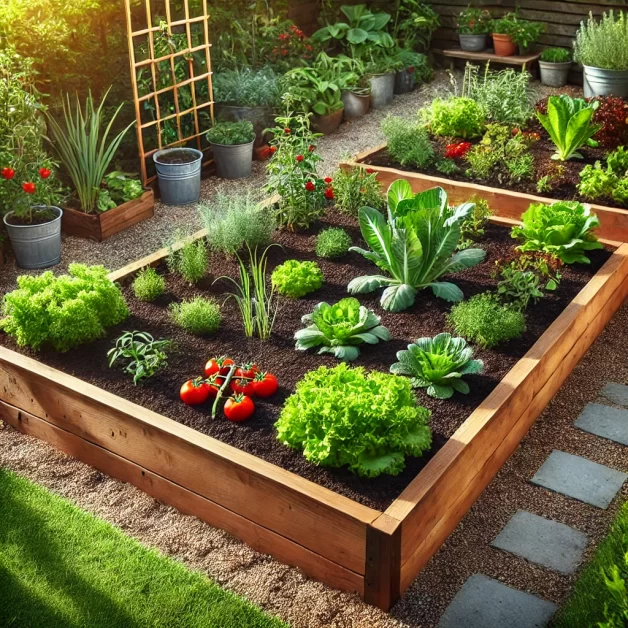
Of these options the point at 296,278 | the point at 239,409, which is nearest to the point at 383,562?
the point at 239,409

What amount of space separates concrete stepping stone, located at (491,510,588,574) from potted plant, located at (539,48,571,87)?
23.7ft

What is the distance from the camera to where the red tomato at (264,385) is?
3801mm

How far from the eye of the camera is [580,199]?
577 cm

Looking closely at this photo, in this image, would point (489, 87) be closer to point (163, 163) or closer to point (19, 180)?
point (163, 163)

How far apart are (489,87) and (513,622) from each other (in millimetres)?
5249

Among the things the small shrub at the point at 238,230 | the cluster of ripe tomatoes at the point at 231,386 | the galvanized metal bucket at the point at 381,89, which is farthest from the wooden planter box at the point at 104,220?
the galvanized metal bucket at the point at 381,89

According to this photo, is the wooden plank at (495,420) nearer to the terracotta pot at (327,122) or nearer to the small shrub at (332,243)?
the small shrub at (332,243)

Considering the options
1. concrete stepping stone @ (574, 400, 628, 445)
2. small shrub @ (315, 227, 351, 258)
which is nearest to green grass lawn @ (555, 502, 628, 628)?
concrete stepping stone @ (574, 400, 628, 445)

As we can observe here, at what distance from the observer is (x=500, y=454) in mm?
3842

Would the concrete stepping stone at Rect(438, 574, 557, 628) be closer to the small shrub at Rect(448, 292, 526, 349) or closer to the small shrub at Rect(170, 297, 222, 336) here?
the small shrub at Rect(448, 292, 526, 349)

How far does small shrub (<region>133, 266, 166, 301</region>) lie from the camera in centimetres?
466

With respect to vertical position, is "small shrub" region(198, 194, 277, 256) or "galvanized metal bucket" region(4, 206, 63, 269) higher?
"small shrub" region(198, 194, 277, 256)

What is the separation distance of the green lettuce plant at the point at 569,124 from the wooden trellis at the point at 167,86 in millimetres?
2905

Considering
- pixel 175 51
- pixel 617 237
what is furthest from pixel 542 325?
pixel 175 51
